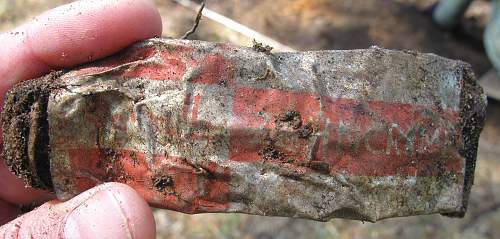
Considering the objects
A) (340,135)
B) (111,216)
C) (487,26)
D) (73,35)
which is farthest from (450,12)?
(111,216)

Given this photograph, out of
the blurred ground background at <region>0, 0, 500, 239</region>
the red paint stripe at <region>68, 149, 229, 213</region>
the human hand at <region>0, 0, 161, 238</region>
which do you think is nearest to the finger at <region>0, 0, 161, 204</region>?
the human hand at <region>0, 0, 161, 238</region>

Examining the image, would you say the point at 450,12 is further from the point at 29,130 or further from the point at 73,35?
the point at 29,130

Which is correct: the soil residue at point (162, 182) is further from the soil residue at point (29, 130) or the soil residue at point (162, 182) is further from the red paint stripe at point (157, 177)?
the soil residue at point (29, 130)

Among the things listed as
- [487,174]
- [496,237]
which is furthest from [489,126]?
[496,237]

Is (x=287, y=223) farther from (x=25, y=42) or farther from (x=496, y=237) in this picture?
(x=25, y=42)

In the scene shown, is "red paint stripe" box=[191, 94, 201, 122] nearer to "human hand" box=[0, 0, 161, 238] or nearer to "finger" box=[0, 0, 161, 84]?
"human hand" box=[0, 0, 161, 238]

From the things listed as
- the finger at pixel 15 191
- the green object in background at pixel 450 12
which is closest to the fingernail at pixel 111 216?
the finger at pixel 15 191
